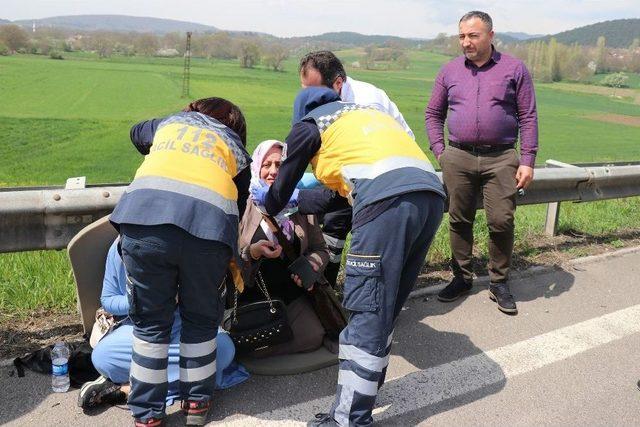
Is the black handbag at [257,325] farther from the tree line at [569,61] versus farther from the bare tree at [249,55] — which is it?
the bare tree at [249,55]

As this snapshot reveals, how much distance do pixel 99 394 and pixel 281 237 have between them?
120 cm

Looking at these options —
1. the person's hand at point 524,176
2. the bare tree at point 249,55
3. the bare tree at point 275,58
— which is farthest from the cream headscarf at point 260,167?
the bare tree at point 249,55

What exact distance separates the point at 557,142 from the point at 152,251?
31.4 metres

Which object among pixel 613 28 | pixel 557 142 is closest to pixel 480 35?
pixel 557 142

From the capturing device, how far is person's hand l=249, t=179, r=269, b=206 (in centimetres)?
338

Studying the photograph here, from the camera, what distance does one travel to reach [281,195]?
9.97ft

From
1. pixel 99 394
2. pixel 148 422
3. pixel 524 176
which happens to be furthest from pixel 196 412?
pixel 524 176

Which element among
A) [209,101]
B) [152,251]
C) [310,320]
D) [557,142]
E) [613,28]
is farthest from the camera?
[613,28]

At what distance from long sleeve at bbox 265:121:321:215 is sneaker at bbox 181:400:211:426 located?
3.34 ft

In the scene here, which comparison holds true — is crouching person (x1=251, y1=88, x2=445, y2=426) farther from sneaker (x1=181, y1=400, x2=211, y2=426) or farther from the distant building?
the distant building

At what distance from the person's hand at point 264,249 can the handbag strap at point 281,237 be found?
10 cm

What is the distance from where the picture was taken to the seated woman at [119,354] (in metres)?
2.91

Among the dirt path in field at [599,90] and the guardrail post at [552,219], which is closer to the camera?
the guardrail post at [552,219]

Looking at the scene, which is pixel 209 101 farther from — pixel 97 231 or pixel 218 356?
pixel 218 356
